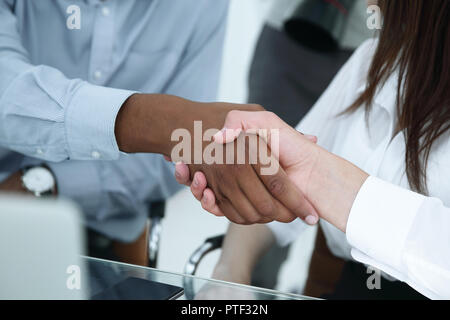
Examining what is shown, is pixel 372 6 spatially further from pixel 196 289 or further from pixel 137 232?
pixel 137 232

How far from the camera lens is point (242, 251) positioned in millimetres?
778

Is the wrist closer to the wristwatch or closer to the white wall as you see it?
the wristwatch

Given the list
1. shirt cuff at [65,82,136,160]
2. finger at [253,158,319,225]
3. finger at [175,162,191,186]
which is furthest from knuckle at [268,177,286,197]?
shirt cuff at [65,82,136,160]

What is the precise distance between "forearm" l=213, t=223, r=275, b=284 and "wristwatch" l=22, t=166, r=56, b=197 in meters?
0.33

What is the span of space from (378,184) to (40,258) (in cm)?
Result: 42

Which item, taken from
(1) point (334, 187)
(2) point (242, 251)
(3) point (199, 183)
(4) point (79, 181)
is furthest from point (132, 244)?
(1) point (334, 187)

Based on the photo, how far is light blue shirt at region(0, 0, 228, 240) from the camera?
688 mm

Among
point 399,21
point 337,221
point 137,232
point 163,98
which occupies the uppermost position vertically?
point 399,21

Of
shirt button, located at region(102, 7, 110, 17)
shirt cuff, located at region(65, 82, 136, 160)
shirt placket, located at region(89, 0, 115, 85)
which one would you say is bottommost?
shirt cuff, located at region(65, 82, 136, 160)

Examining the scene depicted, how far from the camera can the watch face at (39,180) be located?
2.67 ft

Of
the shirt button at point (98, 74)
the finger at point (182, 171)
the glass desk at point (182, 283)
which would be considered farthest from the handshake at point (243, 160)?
the shirt button at point (98, 74)

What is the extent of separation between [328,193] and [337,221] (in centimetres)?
4

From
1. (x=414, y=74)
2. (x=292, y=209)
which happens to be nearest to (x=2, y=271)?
(x=292, y=209)

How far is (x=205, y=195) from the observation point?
0.65 meters
